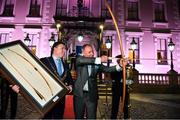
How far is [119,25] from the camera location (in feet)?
72.9

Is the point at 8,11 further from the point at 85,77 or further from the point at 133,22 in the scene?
the point at 85,77

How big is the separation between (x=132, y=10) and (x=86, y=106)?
20.4 m

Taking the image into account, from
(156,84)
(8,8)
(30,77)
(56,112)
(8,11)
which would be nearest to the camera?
Result: (30,77)

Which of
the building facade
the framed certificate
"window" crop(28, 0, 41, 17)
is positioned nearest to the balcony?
the building facade

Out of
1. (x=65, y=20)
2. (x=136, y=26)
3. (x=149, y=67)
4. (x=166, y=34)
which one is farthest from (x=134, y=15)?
(x=65, y=20)

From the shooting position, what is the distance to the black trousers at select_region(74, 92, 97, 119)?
4.04m

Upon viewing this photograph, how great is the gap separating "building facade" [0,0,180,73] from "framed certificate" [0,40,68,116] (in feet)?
58.1

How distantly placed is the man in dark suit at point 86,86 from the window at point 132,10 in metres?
19.5

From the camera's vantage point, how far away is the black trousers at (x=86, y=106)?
4.04 m

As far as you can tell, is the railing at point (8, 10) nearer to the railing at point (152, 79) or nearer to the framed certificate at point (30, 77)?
the railing at point (152, 79)

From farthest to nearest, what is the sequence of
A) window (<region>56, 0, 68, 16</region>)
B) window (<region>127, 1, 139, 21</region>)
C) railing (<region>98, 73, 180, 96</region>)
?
window (<region>127, 1, 139, 21</region>) → window (<region>56, 0, 68, 16</region>) → railing (<region>98, 73, 180, 96</region>)

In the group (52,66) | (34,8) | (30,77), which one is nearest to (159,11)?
(34,8)

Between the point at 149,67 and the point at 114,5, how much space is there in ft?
23.0

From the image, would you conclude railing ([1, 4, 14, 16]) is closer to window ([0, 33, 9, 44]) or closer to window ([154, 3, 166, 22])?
window ([0, 33, 9, 44])
